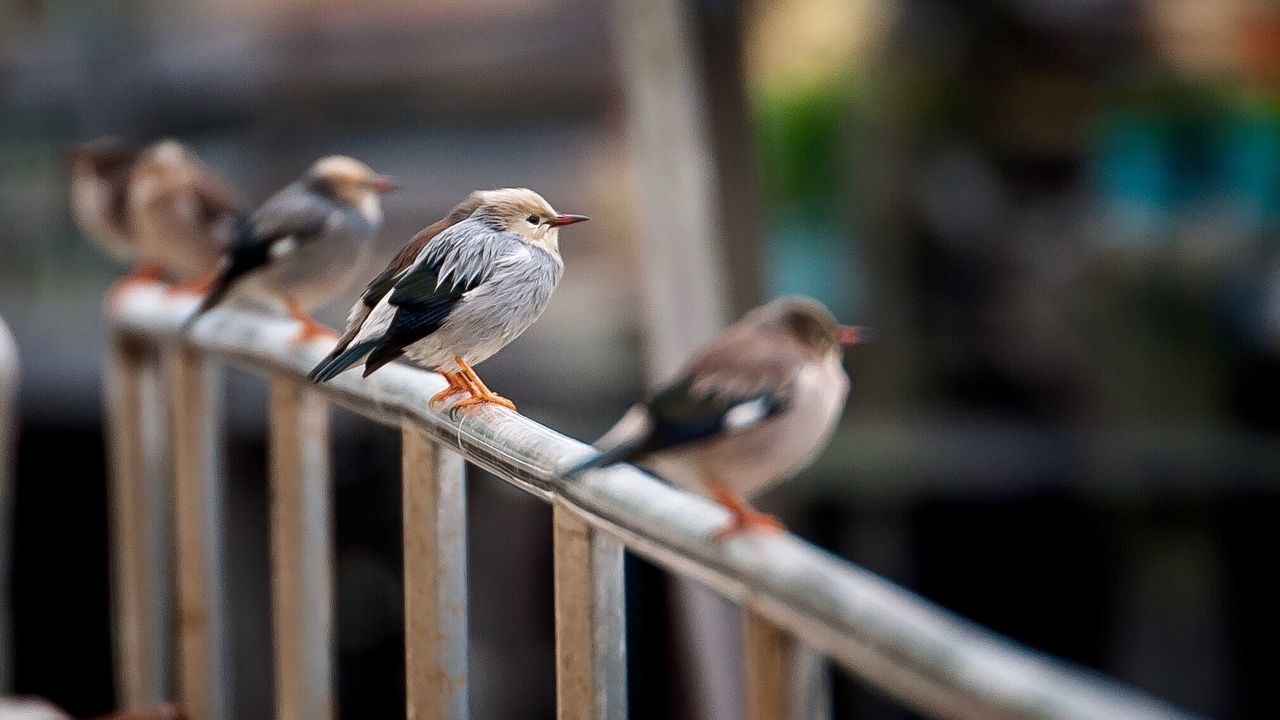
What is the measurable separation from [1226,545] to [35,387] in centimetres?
389

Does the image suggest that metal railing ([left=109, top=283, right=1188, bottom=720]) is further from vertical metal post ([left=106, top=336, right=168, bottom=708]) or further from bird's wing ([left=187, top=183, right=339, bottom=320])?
bird's wing ([left=187, top=183, right=339, bottom=320])

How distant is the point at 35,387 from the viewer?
196 inches

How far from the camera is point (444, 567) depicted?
4.73 ft

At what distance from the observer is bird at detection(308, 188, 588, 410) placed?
135 cm

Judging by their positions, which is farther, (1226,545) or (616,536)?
(1226,545)

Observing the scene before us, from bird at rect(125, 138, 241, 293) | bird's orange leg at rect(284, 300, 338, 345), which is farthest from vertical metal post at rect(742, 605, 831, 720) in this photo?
bird at rect(125, 138, 241, 293)

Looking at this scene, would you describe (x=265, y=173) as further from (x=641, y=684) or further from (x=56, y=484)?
(x=641, y=684)

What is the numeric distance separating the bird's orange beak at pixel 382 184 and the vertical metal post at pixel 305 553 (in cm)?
32

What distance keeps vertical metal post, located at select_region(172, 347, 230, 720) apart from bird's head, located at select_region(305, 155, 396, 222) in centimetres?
32

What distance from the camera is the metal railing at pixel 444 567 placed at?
0.79m

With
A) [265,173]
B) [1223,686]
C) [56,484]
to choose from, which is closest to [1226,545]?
[1223,686]

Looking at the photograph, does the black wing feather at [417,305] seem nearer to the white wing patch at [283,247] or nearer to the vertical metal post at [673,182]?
the white wing patch at [283,247]

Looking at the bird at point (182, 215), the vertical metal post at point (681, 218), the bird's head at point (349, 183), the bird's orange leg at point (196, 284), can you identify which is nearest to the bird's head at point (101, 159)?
the bird at point (182, 215)

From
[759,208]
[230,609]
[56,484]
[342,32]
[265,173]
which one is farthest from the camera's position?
[342,32]
